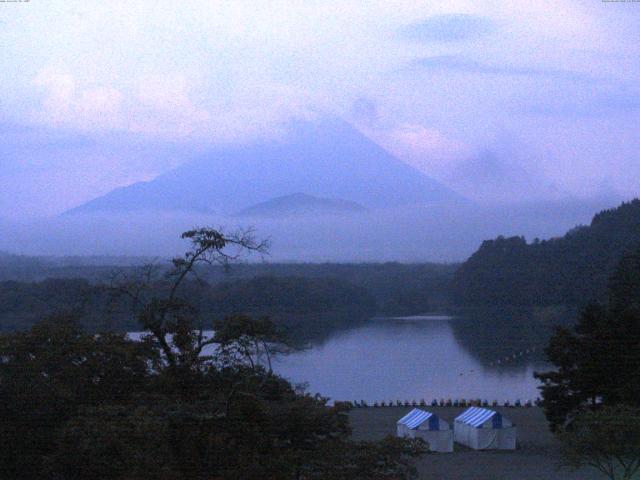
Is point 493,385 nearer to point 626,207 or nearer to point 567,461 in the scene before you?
point 567,461

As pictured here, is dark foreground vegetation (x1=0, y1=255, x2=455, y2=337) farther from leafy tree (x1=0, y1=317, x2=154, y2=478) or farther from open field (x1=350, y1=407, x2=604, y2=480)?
open field (x1=350, y1=407, x2=604, y2=480)

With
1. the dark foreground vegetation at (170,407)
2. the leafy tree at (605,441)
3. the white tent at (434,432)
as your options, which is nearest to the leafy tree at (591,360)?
the white tent at (434,432)

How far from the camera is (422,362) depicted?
28.1 ft

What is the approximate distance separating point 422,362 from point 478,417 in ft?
6.27

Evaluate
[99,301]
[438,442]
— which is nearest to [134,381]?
[99,301]

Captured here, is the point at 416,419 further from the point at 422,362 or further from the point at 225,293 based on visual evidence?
the point at 225,293

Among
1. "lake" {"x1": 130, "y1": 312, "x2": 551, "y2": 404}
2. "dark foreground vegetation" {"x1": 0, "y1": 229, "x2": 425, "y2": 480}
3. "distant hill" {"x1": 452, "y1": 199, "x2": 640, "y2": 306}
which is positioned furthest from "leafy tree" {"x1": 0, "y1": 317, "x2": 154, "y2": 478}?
"distant hill" {"x1": 452, "y1": 199, "x2": 640, "y2": 306}

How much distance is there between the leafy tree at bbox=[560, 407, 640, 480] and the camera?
3906 millimetres

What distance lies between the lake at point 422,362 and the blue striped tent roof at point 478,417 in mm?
791

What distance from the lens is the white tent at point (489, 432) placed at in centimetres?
640

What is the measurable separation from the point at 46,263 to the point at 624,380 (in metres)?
5.71

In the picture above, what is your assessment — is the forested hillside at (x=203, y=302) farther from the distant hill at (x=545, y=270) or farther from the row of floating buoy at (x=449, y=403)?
the distant hill at (x=545, y=270)

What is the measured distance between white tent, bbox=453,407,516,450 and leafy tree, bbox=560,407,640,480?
2282 mm

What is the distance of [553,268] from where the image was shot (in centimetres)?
1410
